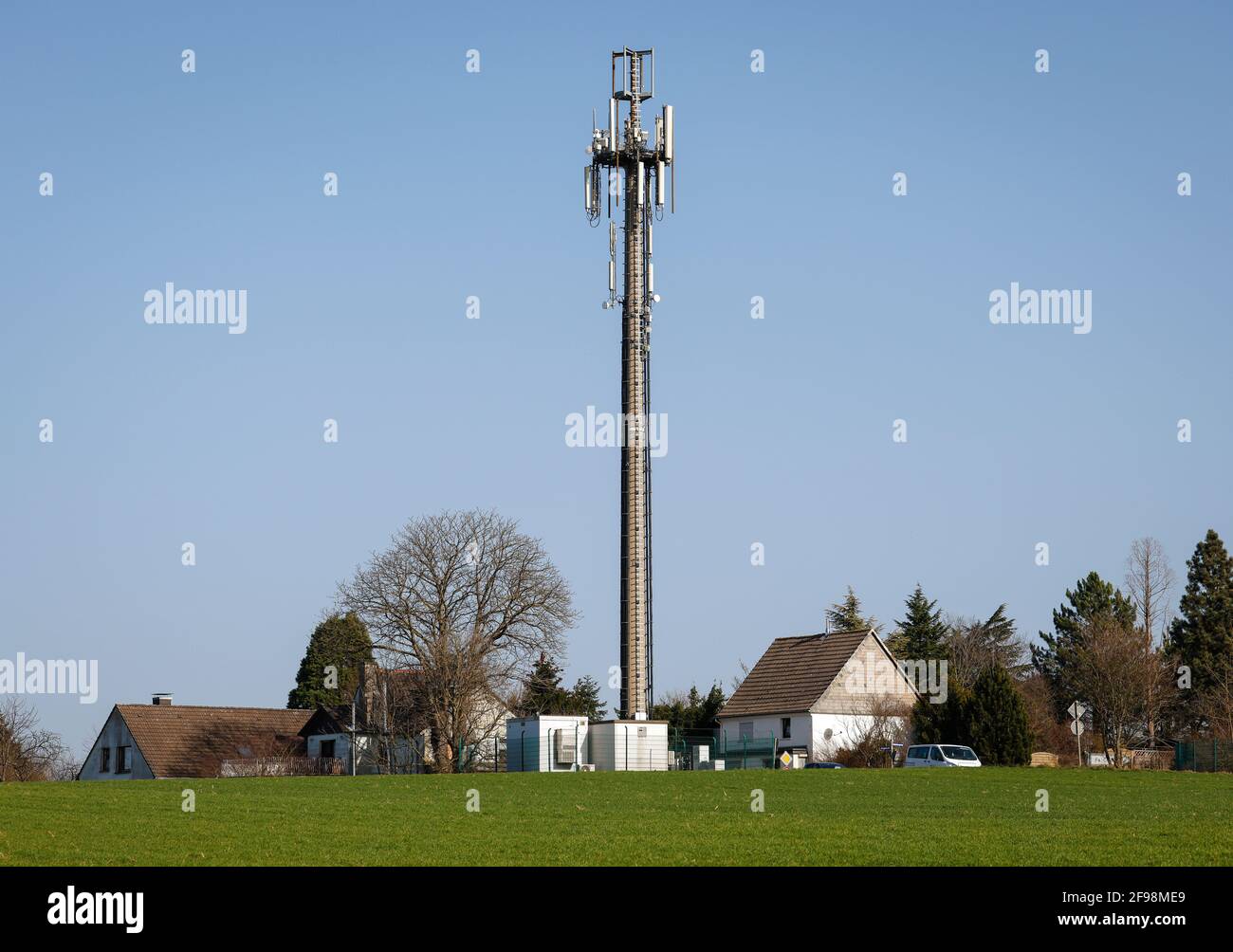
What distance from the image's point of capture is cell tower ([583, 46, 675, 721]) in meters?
63.8

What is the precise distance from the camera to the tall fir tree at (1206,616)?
9038 cm

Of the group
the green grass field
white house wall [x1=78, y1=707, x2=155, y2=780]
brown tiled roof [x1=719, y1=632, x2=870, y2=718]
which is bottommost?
white house wall [x1=78, y1=707, x2=155, y2=780]

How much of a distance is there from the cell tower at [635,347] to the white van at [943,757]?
13.2 metres

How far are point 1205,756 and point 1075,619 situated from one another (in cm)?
4537

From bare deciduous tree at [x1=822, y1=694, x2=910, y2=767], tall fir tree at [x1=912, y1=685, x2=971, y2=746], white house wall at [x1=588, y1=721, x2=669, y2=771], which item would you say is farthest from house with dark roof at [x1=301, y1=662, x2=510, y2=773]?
tall fir tree at [x1=912, y1=685, x2=971, y2=746]

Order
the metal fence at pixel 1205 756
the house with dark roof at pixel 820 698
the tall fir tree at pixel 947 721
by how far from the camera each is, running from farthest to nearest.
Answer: the house with dark roof at pixel 820 698 < the metal fence at pixel 1205 756 < the tall fir tree at pixel 947 721

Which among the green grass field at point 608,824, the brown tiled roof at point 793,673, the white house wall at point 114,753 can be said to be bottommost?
the white house wall at point 114,753

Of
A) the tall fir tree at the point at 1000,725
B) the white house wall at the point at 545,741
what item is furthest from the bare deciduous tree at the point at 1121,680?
the white house wall at the point at 545,741

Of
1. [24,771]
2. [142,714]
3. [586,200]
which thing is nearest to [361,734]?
[142,714]

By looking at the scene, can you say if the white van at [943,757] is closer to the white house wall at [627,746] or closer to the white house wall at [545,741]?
the white house wall at [627,746]

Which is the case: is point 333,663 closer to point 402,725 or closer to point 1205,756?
point 402,725

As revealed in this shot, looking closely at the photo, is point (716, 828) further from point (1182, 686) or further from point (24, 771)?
point (1182, 686)

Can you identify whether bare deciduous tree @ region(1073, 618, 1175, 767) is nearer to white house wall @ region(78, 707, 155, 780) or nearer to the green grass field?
the green grass field

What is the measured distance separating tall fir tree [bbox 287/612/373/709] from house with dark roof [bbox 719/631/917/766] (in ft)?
56.3
